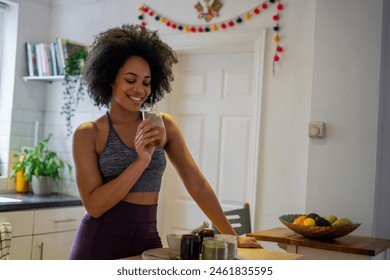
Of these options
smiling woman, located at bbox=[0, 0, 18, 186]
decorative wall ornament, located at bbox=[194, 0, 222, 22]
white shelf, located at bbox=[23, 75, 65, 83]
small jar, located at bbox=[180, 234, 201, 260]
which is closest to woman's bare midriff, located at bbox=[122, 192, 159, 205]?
small jar, located at bbox=[180, 234, 201, 260]

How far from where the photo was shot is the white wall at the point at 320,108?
236cm

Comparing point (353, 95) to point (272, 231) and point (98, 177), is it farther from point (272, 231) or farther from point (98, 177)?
point (98, 177)

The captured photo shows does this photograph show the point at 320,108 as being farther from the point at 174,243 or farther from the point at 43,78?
the point at 43,78

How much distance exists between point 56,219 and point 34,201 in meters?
0.17

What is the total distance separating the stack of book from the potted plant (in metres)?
0.44

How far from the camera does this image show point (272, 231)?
2.29 metres

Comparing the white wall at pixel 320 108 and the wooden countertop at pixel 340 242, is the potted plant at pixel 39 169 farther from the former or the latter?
the wooden countertop at pixel 340 242

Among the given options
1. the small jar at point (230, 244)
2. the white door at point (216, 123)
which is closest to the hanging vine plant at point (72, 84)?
the white door at point (216, 123)

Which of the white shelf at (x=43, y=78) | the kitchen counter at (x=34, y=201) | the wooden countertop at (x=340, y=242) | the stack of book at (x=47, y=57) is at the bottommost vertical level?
the wooden countertop at (x=340, y=242)

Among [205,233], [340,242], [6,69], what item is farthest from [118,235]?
[6,69]

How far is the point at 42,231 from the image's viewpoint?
2670 mm

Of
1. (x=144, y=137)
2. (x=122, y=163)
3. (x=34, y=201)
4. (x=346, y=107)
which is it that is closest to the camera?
(x=144, y=137)

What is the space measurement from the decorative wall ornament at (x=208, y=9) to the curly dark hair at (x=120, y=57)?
1.28m

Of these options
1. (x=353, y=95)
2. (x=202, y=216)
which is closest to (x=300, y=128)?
(x=353, y=95)
